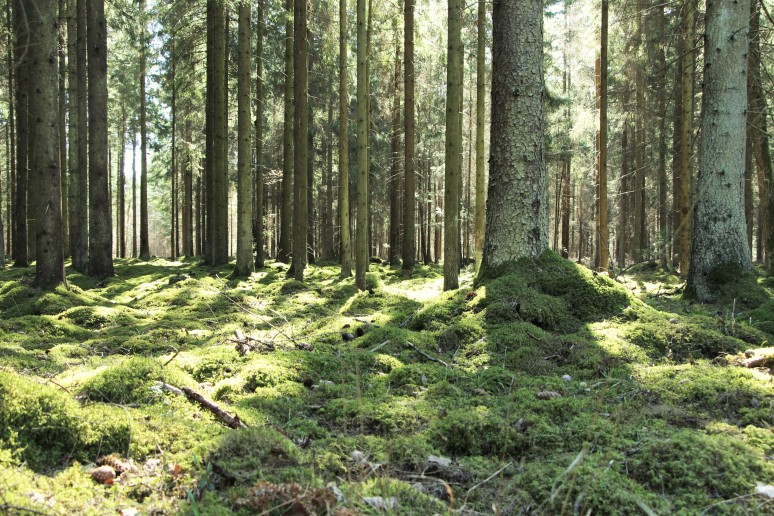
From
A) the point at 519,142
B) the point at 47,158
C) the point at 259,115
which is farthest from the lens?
the point at 259,115

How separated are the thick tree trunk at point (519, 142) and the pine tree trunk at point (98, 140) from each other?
10340 mm

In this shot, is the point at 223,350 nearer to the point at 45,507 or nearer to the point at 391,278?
the point at 45,507

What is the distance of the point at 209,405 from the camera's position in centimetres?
304

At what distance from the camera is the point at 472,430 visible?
2965 mm

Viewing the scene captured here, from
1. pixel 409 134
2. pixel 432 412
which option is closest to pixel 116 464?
pixel 432 412

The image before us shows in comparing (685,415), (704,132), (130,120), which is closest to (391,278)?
(704,132)

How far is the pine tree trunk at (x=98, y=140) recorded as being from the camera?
38.5 feet

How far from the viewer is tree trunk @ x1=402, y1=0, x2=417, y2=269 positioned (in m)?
15.7

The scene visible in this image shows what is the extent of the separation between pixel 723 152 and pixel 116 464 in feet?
26.0

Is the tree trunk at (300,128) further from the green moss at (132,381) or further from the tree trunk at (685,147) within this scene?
the tree trunk at (685,147)

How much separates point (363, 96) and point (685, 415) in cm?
1037

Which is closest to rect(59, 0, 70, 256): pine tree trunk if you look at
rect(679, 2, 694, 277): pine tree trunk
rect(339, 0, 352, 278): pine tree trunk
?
rect(339, 0, 352, 278): pine tree trunk

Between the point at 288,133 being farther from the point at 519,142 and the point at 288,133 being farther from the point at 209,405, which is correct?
the point at 209,405

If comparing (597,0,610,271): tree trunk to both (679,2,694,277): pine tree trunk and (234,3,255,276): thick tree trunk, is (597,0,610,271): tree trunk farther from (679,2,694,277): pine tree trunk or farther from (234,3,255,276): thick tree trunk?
(234,3,255,276): thick tree trunk
